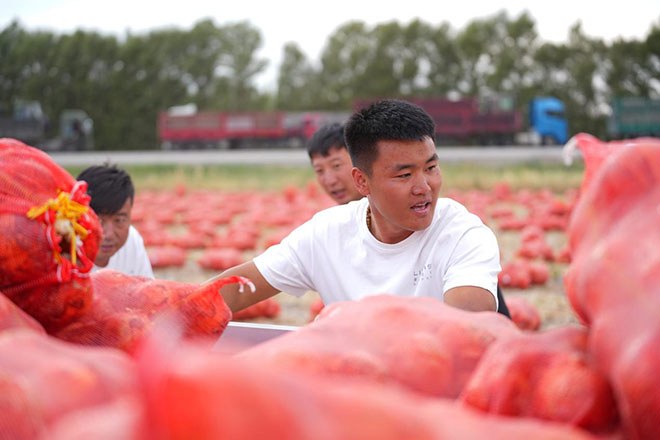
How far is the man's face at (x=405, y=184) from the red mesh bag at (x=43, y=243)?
1.15 meters

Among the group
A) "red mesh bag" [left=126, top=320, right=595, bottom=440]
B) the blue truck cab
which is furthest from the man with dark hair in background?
the blue truck cab

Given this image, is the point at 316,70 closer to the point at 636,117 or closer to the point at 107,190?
the point at 636,117

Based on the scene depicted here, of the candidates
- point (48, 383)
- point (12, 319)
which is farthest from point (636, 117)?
point (48, 383)

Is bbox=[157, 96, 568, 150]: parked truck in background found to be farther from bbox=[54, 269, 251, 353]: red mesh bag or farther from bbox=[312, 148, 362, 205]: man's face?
bbox=[54, 269, 251, 353]: red mesh bag

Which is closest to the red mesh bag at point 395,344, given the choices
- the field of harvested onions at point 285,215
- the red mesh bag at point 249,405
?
the red mesh bag at point 249,405

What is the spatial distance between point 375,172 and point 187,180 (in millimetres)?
12997

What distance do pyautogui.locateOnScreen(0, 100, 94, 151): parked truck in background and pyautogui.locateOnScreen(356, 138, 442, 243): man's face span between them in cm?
2529

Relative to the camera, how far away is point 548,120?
96.4ft

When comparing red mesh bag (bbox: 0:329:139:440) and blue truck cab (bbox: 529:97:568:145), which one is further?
blue truck cab (bbox: 529:97:568:145)

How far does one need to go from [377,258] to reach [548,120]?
92.6ft

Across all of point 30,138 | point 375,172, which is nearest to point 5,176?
point 375,172

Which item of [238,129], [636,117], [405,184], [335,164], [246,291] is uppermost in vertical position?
[405,184]

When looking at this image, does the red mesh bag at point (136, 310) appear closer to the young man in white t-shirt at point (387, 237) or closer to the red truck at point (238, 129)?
the young man in white t-shirt at point (387, 237)

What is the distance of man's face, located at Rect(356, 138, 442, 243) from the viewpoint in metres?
2.47
